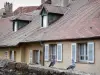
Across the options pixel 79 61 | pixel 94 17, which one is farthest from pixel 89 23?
pixel 79 61

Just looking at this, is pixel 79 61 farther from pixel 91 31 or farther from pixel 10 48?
pixel 10 48

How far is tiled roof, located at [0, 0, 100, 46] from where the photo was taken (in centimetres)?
1794

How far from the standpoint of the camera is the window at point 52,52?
65.6 feet

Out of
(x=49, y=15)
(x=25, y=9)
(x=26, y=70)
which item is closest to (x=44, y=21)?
(x=49, y=15)

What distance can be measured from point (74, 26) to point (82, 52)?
2.45 m

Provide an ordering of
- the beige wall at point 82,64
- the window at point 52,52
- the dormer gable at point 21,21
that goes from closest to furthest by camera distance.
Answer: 1. the beige wall at point 82,64
2. the window at point 52,52
3. the dormer gable at point 21,21

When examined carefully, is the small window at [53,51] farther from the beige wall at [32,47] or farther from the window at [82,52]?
the window at [82,52]

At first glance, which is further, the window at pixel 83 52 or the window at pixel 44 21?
the window at pixel 44 21

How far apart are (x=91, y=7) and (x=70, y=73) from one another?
16.0 meters

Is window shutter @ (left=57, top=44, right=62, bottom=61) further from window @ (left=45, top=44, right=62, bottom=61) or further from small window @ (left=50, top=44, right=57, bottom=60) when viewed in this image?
small window @ (left=50, top=44, right=57, bottom=60)

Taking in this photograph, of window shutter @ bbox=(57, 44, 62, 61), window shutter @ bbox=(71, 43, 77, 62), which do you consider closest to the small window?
window shutter @ bbox=(57, 44, 62, 61)

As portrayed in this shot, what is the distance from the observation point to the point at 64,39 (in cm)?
1888

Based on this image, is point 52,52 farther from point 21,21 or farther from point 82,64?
point 21,21

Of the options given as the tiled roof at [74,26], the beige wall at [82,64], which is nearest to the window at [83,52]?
the beige wall at [82,64]
